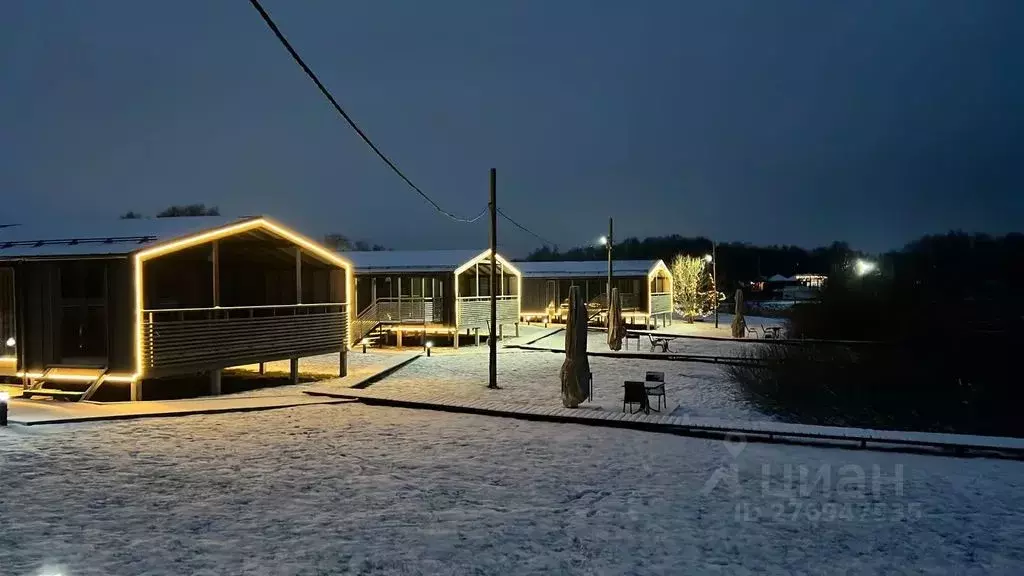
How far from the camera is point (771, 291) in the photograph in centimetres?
8762

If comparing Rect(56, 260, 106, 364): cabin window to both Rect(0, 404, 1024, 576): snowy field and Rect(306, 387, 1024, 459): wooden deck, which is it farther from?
Rect(306, 387, 1024, 459): wooden deck

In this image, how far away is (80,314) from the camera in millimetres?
14578

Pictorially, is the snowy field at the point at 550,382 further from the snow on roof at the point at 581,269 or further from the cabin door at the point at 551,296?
the cabin door at the point at 551,296

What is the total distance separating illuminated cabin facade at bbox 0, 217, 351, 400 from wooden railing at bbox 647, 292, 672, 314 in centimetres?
2447

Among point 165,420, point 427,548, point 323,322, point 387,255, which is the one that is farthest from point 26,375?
point 387,255

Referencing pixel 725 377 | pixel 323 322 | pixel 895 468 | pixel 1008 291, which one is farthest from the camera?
pixel 1008 291

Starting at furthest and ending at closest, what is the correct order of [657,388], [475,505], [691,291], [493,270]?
[691,291] < [493,270] < [657,388] < [475,505]

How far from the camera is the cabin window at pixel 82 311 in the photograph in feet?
44.3

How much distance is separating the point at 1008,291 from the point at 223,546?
25.5 m

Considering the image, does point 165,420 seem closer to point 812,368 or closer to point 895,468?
point 895,468

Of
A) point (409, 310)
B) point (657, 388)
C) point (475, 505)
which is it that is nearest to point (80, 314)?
point (475, 505)

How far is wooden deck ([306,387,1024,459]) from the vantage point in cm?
1002

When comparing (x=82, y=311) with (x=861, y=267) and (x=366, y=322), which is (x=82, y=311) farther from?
(x=861, y=267)

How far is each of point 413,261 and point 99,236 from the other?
14.7m
